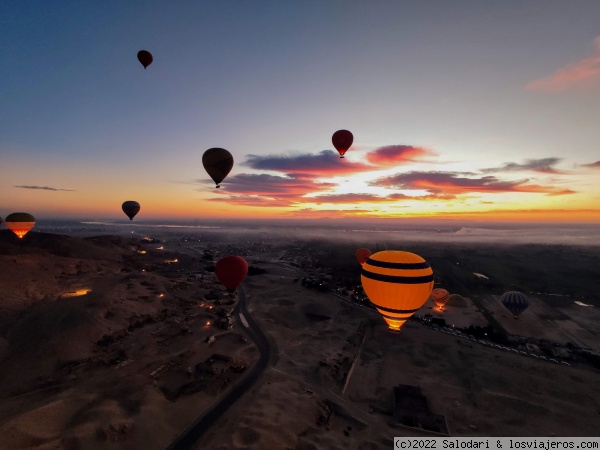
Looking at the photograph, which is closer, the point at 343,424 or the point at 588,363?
the point at 343,424

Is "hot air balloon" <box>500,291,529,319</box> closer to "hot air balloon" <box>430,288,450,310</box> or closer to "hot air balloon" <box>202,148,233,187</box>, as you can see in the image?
"hot air balloon" <box>430,288,450,310</box>

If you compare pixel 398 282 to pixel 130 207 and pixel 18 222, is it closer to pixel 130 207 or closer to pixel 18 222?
pixel 130 207

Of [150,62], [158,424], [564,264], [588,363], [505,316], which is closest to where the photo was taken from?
[158,424]

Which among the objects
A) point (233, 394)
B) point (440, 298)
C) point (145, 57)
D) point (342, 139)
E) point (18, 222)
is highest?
point (145, 57)

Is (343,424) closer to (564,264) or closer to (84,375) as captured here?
(84,375)

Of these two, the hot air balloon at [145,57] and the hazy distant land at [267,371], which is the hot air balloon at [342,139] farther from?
the hot air balloon at [145,57]

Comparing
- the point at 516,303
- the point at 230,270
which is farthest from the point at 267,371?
the point at 516,303

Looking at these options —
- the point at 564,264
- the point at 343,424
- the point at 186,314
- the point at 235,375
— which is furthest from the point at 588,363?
the point at 564,264
